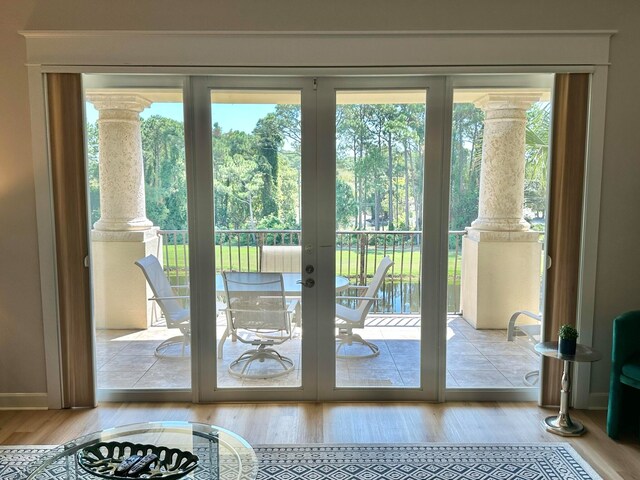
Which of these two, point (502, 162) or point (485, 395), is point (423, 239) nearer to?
point (502, 162)

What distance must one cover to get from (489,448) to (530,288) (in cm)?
119

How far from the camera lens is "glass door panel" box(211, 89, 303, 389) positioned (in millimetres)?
3154

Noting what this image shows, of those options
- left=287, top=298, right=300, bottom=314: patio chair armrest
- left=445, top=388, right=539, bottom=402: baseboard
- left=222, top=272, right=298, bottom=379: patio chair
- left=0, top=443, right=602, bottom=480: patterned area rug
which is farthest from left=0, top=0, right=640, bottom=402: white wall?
left=287, top=298, right=300, bottom=314: patio chair armrest

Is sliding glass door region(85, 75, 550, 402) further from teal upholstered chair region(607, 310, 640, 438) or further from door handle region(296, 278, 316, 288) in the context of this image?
teal upholstered chair region(607, 310, 640, 438)

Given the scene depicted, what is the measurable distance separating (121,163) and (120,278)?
0.81 metres

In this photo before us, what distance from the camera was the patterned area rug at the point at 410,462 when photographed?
2.44 metres

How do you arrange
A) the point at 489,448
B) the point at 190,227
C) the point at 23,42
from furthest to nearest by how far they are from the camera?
the point at 190,227 → the point at 23,42 → the point at 489,448

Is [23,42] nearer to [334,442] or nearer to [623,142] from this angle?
[334,442]

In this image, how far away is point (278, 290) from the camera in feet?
10.7

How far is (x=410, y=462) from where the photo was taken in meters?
2.56

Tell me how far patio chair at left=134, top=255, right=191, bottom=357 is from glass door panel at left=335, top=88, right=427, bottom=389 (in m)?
1.08

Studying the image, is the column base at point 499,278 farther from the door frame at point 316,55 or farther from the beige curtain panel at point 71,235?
the beige curtain panel at point 71,235

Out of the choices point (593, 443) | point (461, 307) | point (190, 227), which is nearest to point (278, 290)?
point (190, 227)

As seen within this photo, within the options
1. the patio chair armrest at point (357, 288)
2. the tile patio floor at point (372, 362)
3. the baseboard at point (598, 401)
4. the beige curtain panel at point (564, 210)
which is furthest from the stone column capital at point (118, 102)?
the baseboard at point (598, 401)
